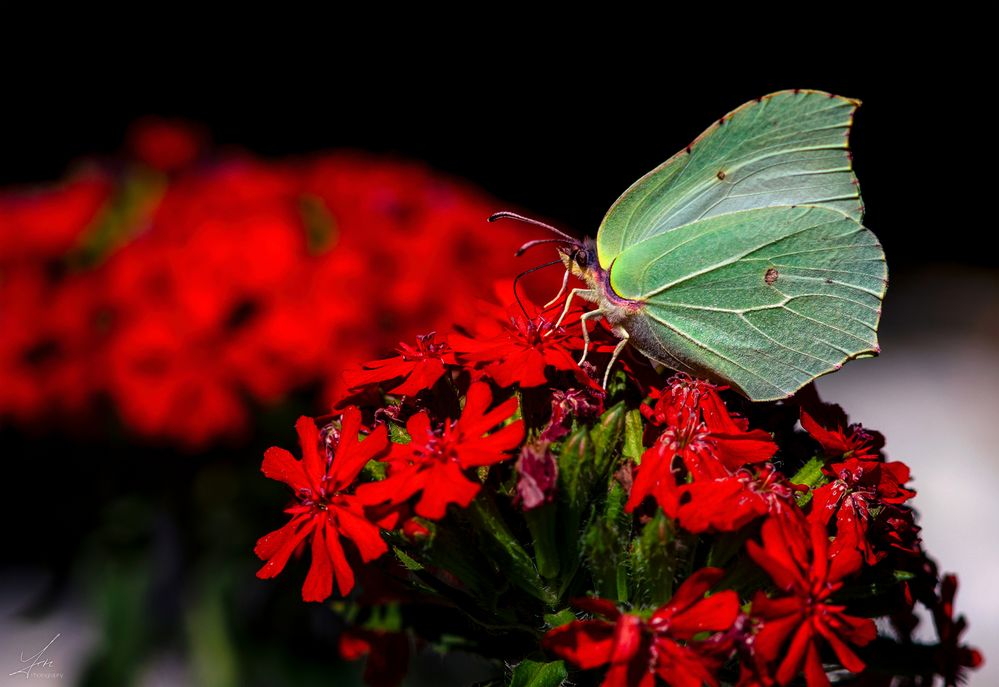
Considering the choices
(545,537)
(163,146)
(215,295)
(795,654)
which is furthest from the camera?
(163,146)

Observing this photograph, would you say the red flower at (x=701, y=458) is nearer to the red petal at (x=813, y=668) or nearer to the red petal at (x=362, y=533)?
the red petal at (x=813, y=668)

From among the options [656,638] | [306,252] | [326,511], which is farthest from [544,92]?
[656,638]

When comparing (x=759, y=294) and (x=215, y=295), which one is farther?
(x=215, y=295)

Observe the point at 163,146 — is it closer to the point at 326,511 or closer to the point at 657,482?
the point at 326,511

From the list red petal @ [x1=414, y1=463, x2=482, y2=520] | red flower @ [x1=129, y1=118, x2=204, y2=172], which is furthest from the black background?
red petal @ [x1=414, y1=463, x2=482, y2=520]

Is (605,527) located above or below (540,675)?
above

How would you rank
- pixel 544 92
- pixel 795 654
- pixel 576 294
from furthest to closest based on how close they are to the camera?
1. pixel 544 92
2. pixel 576 294
3. pixel 795 654

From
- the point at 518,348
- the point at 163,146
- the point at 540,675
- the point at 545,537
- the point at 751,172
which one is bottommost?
the point at 163,146
